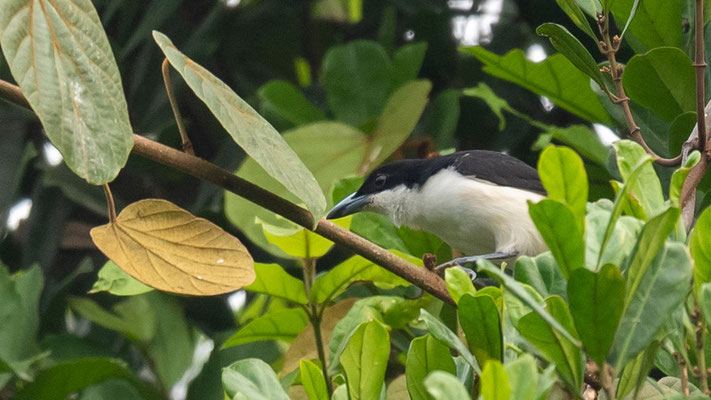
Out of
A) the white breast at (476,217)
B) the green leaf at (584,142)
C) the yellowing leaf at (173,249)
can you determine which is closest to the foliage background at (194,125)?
the white breast at (476,217)

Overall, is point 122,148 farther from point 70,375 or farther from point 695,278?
point 70,375

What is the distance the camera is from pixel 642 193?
4.02 ft

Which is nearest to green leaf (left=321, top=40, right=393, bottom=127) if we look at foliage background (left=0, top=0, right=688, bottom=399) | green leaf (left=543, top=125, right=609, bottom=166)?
foliage background (left=0, top=0, right=688, bottom=399)

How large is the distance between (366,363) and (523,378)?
318 mm

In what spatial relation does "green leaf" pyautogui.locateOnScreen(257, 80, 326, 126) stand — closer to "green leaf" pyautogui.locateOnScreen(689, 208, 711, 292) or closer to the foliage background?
the foliage background

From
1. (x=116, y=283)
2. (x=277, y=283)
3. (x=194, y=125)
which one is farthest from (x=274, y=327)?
(x=194, y=125)

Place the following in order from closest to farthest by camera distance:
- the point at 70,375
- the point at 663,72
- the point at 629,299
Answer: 1. the point at 629,299
2. the point at 663,72
3. the point at 70,375

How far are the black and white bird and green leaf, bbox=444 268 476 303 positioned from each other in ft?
4.25

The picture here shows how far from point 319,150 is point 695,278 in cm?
161

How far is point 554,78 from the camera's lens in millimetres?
2227

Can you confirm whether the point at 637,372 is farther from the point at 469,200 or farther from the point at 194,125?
the point at 194,125

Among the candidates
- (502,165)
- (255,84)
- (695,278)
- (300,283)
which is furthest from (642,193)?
(255,84)

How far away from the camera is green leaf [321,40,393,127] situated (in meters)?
2.98

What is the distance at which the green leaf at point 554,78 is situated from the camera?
2197mm
